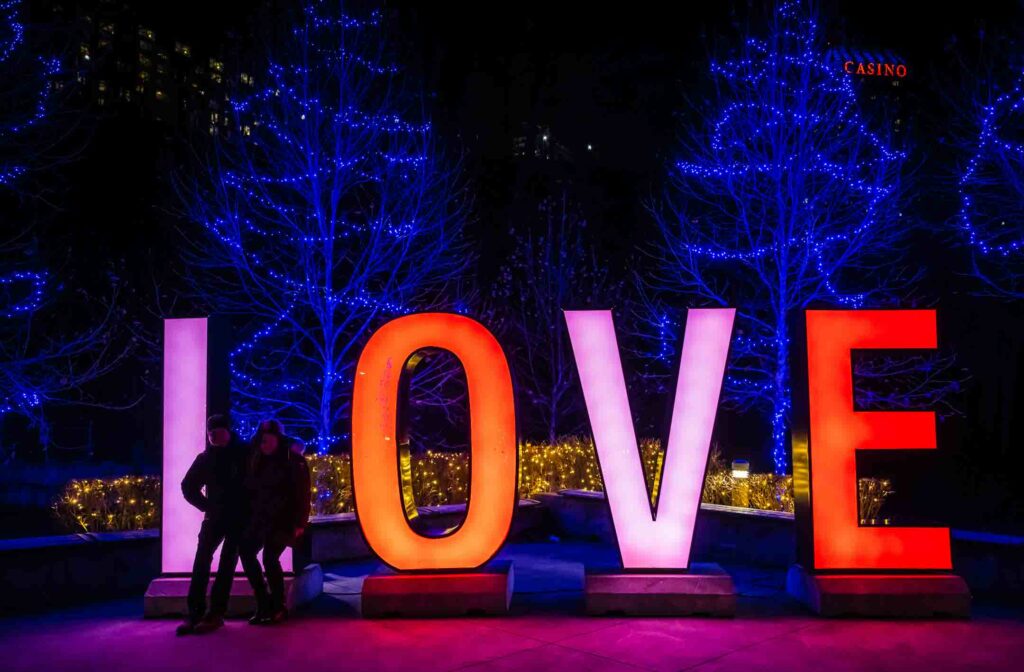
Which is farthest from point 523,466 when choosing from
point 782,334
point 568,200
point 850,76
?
point 568,200

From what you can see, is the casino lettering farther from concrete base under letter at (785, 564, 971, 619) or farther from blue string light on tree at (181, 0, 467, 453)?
concrete base under letter at (785, 564, 971, 619)

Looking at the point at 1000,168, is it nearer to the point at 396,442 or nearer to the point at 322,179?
the point at 322,179

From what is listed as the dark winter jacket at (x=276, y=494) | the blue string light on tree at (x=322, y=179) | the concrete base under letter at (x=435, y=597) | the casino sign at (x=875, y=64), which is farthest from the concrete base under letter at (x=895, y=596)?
the casino sign at (x=875, y=64)

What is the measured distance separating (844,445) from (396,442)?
4.11m

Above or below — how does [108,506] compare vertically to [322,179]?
below

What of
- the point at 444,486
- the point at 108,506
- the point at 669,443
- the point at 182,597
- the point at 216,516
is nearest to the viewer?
the point at 216,516

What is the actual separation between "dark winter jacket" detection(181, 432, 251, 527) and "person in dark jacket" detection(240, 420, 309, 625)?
0.30 feet

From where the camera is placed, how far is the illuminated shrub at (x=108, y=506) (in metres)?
9.12

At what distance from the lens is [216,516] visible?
258 inches

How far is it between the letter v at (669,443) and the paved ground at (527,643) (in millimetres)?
709

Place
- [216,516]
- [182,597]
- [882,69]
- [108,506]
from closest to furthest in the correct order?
[216,516] < [182,597] < [108,506] < [882,69]

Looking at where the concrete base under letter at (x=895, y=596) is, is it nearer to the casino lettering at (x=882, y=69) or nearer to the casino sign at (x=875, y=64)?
the casino sign at (x=875, y=64)

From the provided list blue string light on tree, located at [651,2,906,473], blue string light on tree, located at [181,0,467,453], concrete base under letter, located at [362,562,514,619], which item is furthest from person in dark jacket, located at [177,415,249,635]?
blue string light on tree, located at [651,2,906,473]

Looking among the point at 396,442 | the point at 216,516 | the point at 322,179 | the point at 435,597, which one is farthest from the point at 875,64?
the point at 216,516
